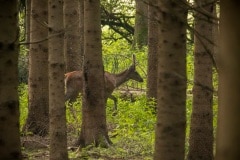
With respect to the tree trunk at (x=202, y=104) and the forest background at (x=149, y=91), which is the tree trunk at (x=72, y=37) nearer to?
the forest background at (x=149, y=91)

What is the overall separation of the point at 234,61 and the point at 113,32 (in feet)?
93.9

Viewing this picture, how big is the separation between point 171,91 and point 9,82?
3.81 ft

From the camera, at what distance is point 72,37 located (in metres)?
16.5

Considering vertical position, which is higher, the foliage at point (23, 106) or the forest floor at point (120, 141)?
the foliage at point (23, 106)

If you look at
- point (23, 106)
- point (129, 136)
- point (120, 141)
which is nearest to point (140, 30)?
point (23, 106)

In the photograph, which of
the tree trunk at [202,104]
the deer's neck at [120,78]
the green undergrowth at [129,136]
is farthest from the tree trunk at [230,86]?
the deer's neck at [120,78]

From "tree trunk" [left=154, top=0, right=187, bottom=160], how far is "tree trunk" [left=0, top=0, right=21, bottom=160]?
1.04m

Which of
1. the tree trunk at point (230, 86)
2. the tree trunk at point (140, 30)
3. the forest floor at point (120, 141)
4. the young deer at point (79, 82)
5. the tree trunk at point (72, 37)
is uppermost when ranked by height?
the tree trunk at point (140, 30)

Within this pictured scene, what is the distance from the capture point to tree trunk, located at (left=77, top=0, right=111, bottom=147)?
34.6 ft

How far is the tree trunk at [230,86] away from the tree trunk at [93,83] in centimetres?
810

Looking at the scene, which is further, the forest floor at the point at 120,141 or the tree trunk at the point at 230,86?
the forest floor at the point at 120,141

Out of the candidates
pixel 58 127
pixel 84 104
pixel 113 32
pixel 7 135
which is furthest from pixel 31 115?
pixel 113 32

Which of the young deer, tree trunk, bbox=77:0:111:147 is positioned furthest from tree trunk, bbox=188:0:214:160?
the young deer

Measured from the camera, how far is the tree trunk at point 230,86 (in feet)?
7.92
